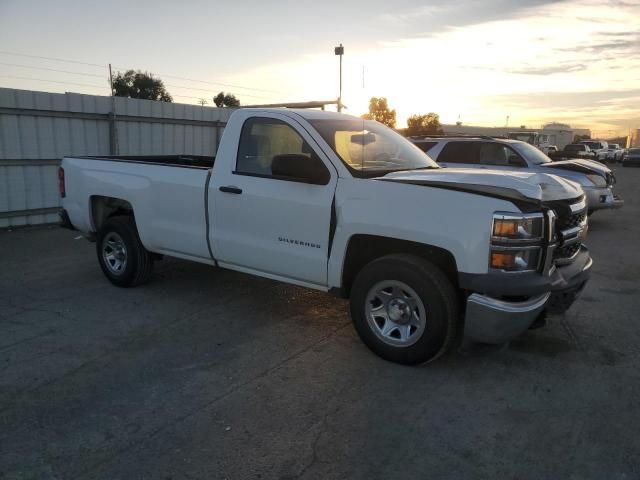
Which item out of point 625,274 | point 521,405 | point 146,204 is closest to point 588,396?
point 521,405

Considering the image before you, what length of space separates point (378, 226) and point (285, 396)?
142 centimetres

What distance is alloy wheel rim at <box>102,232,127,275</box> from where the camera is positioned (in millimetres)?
6024

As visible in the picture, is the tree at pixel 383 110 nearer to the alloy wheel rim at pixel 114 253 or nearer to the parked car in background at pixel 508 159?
the parked car in background at pixel 508 159

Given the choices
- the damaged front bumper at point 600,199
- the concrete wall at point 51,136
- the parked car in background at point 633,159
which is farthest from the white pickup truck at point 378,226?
the parked car in background at point 633,159

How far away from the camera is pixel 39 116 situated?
9.90 m

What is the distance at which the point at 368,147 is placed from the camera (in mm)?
4824

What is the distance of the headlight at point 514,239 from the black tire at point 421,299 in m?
0.43

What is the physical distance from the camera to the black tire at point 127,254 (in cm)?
588

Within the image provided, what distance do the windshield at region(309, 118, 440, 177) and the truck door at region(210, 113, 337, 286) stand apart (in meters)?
0.21

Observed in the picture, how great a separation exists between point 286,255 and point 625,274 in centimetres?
499

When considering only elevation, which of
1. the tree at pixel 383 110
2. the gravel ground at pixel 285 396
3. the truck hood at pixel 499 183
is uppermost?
the tree at pixel 383 110

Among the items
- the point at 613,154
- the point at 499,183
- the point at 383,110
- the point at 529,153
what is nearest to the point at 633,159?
the point at 613,154

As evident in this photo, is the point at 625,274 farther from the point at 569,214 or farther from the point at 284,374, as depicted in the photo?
the point at 284,374

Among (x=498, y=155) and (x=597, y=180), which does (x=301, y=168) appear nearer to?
(x=498, y=155)
